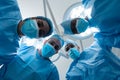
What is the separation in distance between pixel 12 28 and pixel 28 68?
294 mm

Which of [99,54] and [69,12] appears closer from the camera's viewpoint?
[99,54]

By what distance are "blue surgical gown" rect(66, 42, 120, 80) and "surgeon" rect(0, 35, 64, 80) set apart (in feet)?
0.56

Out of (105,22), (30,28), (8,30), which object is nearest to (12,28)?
(8,30)

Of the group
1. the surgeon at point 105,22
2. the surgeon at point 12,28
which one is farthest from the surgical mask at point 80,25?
the surgeon at point 12,28

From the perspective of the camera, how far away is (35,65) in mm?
1564

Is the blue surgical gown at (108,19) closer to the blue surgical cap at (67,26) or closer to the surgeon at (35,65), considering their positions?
the blue surgical cap at (67,26)

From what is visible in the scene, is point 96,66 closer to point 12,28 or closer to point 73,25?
point 73,25

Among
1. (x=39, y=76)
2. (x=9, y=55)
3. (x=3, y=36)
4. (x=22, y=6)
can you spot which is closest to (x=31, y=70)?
(x=39, y=76)

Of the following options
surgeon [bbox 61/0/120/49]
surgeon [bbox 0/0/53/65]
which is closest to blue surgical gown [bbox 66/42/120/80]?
surgeon [bbox 61/0/120/49]

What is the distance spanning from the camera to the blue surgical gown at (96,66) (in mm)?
1436

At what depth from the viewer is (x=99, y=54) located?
154 centimetres

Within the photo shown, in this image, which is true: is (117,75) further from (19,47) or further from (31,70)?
(19,47)

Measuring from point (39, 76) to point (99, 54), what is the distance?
44cm

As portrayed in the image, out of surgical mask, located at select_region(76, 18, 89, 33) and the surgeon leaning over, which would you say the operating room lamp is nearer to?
the surgeon leaning over
